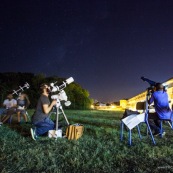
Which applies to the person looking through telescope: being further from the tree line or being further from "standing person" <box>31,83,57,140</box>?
the tree line

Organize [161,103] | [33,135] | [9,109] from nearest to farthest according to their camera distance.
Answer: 1. [33,135]
2. [161,103]
3. [9,109]

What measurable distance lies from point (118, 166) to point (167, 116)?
11.5 ft

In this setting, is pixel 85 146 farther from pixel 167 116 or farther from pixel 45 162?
pixel 167 116

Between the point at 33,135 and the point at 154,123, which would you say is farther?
the point at 154,123

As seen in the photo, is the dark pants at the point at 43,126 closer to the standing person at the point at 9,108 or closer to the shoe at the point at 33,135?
the shoe at the point at 33,135

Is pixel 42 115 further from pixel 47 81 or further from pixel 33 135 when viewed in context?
pixel 47 81

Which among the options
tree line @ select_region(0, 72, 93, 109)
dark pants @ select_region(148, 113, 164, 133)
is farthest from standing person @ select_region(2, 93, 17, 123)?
tree line @ select_region(0, 72, 93, 109)

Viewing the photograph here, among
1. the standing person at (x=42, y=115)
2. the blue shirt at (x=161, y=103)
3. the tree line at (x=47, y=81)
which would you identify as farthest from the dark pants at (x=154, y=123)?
the tree line at (x=47, y=81)

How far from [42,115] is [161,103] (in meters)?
3.57

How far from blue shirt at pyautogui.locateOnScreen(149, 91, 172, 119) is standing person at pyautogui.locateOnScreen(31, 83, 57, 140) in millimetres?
3009

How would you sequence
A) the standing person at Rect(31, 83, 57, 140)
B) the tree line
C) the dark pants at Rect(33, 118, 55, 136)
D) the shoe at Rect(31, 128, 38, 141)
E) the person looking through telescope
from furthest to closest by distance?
the tree line < the person looking through telescope < the dark pants at Rect(33, 118, 55, 136) < the standing person at Rect(31, 83, 57, 140) < the shoe at Rect(31, 128, 38, 141)

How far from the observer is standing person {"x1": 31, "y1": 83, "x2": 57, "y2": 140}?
627 centimetres

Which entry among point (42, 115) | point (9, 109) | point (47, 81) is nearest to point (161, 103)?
point (42, 115)

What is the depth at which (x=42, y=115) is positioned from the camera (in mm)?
6418
